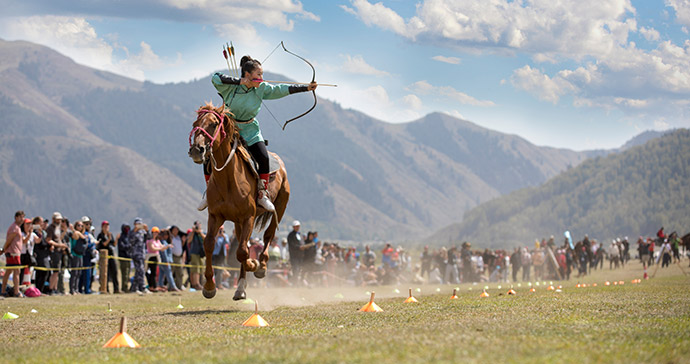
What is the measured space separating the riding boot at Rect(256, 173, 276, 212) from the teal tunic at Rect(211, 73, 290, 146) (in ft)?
2.20

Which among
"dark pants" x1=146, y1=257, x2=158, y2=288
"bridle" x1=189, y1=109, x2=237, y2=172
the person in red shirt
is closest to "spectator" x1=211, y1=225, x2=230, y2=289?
"dark pants" x1=146, y1=257, x2=158, y2=288

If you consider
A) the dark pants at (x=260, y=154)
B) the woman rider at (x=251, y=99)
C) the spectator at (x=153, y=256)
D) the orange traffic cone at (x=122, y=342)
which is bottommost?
the orange traffic cone at (x=122, y=342)

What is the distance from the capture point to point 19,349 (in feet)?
30.9

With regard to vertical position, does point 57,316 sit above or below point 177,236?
below

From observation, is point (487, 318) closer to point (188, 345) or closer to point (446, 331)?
point (446, 331)

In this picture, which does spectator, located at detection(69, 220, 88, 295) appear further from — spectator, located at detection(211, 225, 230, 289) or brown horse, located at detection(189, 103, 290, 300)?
brown horse, located at detection(189, 103, 290, 300)

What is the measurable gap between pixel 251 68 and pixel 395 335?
24.4ft

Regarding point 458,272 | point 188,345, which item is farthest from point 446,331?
point 458,272

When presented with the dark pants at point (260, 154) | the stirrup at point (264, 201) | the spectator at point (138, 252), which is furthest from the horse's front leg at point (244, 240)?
the spectator at point (138, 252)

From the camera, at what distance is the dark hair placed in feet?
49.2

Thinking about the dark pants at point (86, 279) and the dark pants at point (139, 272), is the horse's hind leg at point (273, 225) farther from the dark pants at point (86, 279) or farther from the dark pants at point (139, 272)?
the dark pants at point (86, 279)

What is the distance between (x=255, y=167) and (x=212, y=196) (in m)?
A: 1.22

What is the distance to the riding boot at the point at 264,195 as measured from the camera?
14.9m

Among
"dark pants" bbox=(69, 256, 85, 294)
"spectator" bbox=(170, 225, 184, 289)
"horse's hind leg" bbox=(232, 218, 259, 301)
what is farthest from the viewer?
"spectator" bbox=(170, 225, 184, 289)
